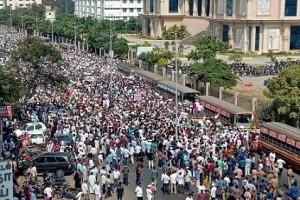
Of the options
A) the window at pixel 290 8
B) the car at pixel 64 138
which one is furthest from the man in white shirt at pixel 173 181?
the window at pixel 290 8

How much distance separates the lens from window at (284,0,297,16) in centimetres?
8650

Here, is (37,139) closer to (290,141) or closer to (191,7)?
(290,141)

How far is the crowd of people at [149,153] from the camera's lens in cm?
2417

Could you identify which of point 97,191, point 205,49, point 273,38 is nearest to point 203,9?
point 273,38

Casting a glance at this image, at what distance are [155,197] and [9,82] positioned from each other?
51.6ft

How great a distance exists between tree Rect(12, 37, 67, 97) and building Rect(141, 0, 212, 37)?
62459mm

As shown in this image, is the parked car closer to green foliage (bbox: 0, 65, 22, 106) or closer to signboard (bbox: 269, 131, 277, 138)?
green foliage (bbox: 0, 65, 22, 106)

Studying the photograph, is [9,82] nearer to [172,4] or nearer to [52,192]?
[52,192]

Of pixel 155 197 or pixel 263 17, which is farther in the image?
pixel 263 17

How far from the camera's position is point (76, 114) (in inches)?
1601

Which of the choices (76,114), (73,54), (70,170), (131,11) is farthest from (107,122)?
(131,11)

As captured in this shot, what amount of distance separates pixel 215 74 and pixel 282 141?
68.6 ft

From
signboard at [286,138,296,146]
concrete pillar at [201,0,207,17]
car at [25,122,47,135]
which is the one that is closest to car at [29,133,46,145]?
car at [25,122,47,135]

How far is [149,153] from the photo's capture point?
29781mm
